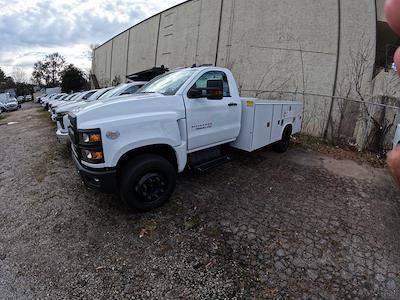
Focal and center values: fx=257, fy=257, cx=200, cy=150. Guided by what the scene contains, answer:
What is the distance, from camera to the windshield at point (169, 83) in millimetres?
4492

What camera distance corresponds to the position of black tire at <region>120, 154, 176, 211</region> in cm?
374

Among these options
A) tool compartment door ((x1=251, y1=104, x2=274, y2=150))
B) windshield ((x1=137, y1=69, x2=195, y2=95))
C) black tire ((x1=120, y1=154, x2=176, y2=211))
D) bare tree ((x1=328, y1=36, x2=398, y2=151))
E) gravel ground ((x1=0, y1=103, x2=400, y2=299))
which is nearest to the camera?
gravel ground ((x1=0, y1=103, x2=400, y2=299))

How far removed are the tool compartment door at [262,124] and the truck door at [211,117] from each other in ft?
1.42

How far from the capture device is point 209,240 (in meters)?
3.58

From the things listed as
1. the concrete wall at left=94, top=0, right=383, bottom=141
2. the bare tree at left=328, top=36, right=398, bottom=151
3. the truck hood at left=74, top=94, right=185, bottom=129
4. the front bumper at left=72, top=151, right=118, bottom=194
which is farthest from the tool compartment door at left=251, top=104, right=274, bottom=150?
the concrete wall at left=94, top=0, right=383, bottom=141

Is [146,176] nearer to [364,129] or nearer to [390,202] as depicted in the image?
[390,202]

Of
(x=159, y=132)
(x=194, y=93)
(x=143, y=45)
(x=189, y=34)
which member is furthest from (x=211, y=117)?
(x=143, y=45)

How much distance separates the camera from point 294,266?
3150mm

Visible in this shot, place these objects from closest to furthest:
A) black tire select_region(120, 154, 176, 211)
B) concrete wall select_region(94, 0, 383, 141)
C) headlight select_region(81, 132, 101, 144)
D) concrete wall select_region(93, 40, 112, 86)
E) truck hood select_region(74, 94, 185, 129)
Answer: headlight select_region(81, 132, 101, 144), truck hood select_region(74, 94, 185, 129), black tire select_region(120, 154, 176, 211), concrete wall select_region(94, 0, 383, 141), concrete wall select_region(93, 40, 112, 86)

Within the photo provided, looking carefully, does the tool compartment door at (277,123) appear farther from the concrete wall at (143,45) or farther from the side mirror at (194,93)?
the concrete wall at (143,45)

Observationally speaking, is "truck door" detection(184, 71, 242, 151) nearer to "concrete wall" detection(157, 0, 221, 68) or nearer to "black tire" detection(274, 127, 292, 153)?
"black tire" detection(274, 127, 292, 153)

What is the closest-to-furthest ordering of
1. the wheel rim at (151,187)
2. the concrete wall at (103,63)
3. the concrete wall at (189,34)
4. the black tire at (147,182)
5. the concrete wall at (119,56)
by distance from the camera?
the black tire at (147,182) → the wheel rim at (151,187) → the concrete wall at (189,34) → the concrete wall at (119,56) → the concrete wall at (103,63)

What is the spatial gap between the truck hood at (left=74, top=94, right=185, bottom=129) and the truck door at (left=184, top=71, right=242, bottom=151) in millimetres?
264

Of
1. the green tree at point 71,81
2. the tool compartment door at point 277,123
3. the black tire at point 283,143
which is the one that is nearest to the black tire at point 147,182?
the tool compartment door at point 277,123
